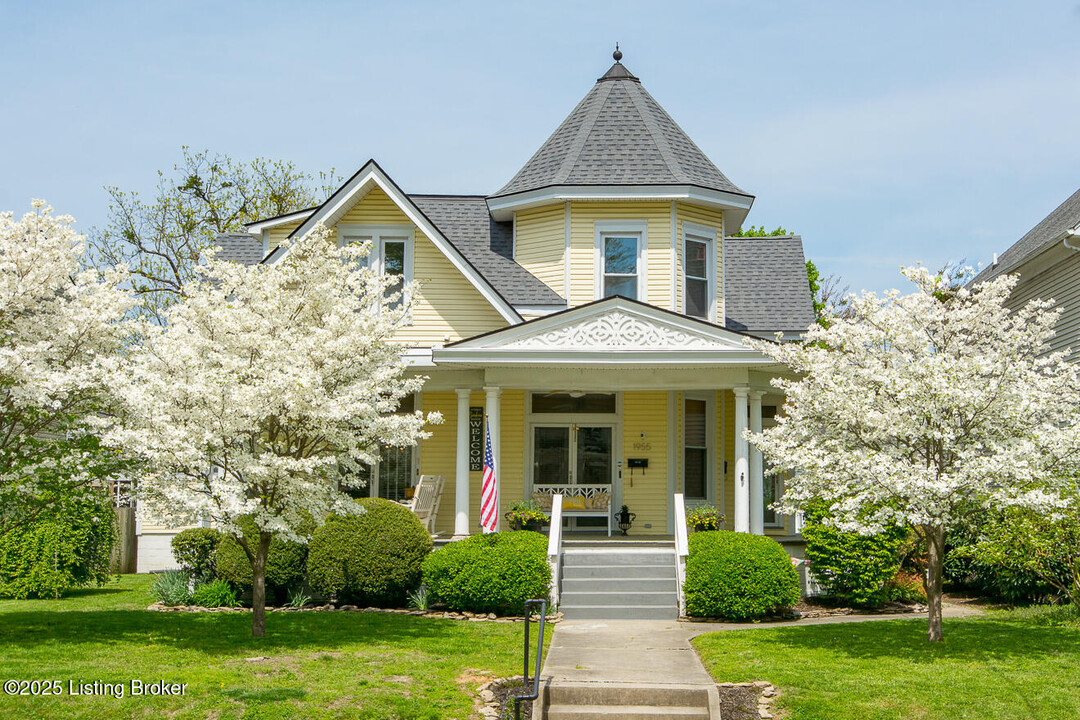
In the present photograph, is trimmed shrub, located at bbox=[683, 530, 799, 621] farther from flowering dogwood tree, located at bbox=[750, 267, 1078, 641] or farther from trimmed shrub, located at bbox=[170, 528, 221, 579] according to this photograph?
trimmed shrub, located at bbox=[170, 528, 221, 579]

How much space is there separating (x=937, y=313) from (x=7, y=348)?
10.0 metres

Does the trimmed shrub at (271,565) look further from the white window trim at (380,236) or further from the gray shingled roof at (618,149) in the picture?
the gray shingled roof at (618,149)

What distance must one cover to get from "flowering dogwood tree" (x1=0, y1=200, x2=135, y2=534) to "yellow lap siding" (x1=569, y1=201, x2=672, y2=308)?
938 centimetres

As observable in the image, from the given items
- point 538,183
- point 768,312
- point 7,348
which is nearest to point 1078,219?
point 768,312

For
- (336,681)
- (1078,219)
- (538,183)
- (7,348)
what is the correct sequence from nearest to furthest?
(336,681)
(7,348)
(1078,219)
(538,183)

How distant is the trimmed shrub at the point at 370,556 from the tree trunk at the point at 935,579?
7.32 m

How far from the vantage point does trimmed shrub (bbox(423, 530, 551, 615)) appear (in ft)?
46.6

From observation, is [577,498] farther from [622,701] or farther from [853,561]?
[622,701]

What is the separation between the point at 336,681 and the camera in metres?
9.51

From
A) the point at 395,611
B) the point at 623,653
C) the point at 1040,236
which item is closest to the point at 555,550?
the point at 395,611

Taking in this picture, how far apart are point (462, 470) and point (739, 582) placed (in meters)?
5.23

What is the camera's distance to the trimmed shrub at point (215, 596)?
49.5ft

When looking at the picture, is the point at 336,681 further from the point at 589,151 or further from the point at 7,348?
the point at 589,151

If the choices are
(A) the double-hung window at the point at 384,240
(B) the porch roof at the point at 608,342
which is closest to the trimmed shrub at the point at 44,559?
(A) the double-hung window at the point at 384,240
